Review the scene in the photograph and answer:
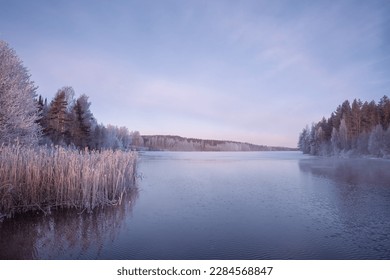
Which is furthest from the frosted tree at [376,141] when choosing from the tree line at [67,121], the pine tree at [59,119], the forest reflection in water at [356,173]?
the pine tree at [59,119]

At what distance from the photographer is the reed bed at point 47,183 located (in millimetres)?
5227

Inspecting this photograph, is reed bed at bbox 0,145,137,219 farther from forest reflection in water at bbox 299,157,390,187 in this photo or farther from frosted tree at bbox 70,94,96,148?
frosted tree at bbox 70,94,96,148

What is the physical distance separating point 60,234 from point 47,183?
1874 mm

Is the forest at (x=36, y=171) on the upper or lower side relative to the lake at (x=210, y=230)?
upper

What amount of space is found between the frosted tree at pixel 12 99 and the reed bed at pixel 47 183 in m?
2.27

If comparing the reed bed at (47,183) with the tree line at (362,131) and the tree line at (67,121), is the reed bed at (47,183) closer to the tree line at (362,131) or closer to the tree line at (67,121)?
the tree line at (67,121)

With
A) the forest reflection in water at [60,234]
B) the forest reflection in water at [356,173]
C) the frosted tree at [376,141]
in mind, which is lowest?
the forest reflection in water at [60,234]

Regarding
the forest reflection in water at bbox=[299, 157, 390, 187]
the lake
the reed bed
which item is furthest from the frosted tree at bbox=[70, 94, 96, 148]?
the forest reflection in water at bbox=[299, 157, 390, 187]

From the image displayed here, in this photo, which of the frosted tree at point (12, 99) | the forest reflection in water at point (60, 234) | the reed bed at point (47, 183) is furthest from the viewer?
the frosted tree at point (12, 99)

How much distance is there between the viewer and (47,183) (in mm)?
5789

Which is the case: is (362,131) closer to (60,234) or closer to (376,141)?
(376,141)

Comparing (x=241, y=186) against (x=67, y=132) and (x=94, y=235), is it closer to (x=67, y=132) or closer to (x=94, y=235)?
(x=94, y=235)
